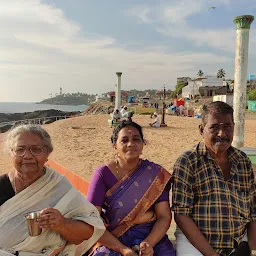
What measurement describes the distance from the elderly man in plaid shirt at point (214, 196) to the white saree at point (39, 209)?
66 centimetres

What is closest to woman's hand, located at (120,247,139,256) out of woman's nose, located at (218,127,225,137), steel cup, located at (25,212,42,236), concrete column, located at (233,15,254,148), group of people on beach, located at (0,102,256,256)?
group of people on beach, located at (0,102,256,256)

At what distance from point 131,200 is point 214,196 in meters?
0.62

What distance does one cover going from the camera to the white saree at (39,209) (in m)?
1.86

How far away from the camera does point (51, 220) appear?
1.72 m

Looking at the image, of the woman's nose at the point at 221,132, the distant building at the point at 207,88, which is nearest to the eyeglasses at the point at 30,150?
the woman's nose at the point at 221,132

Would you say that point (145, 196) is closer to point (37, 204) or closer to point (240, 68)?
point (37, 204)

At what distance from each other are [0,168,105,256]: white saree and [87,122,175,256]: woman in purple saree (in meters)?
0.24

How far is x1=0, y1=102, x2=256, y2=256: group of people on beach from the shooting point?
1966 millimetres

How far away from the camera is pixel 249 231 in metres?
2.40

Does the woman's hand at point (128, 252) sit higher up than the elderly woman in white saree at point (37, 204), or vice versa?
the elderly woman in white saree at point (37, 204)

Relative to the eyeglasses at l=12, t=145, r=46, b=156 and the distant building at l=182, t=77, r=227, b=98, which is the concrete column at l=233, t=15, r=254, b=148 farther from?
the distant building at l=182, t=77, r=227, b=98

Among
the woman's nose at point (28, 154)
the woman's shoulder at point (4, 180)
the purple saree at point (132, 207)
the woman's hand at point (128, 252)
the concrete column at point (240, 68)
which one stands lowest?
the woman's hand at point (128, 252)

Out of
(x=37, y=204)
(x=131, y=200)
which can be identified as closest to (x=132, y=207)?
(x=131, y=200)

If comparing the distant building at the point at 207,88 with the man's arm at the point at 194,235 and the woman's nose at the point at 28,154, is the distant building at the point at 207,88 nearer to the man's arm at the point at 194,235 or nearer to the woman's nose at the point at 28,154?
the man's arm at the point at 194,235
